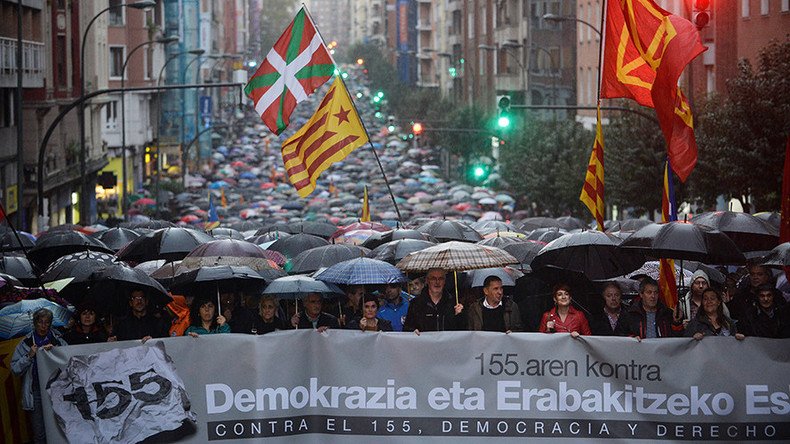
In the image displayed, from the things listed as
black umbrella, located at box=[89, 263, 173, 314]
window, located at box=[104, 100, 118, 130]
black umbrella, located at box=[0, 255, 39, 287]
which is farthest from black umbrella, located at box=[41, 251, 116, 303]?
window, located at box=[104, 100, 118, 130]

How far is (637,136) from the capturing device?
4359 centimetres

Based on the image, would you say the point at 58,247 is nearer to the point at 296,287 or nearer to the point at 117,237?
the point at 117,237

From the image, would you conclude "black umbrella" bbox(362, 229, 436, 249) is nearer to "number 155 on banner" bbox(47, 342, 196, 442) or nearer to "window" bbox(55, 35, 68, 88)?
"number 155 on banner" bbox(47, 342, 196, 442)

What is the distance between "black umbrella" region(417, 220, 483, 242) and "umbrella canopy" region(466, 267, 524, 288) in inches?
189

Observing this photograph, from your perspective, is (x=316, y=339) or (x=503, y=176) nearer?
(x=316, y=339)

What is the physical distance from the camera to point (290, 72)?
21.4m

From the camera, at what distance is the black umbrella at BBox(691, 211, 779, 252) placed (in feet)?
58.2

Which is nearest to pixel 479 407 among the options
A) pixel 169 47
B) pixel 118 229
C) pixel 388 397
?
pixel 388 397

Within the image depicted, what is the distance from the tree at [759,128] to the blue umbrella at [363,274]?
18711mm

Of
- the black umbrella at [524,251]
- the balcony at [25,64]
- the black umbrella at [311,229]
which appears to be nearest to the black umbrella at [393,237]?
the black umbrella at [524,251]

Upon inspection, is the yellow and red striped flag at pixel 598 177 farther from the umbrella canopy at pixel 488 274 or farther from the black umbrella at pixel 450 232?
the black umbrella at pixel 450 232

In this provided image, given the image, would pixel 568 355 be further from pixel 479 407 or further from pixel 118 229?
pixel 118 229

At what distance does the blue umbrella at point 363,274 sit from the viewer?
1465 cm

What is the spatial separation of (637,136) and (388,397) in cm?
3271
